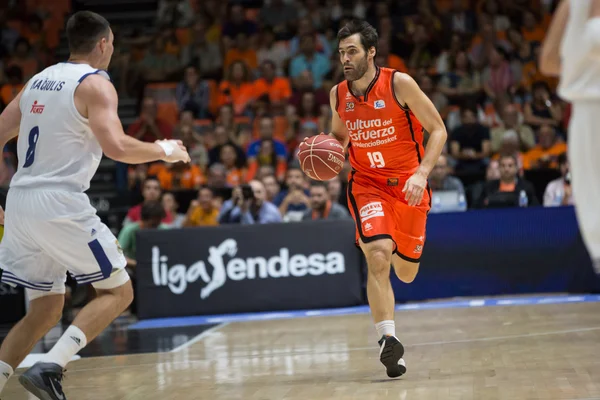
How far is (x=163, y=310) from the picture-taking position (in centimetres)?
1077

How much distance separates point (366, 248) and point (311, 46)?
936 cm

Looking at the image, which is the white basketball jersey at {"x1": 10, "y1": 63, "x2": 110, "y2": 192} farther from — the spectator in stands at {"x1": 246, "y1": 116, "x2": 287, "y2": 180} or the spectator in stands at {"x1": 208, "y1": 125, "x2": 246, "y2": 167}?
the spectator in stands at {"x1": 208, "y1": 125, "x2": 246, "y2": 167}

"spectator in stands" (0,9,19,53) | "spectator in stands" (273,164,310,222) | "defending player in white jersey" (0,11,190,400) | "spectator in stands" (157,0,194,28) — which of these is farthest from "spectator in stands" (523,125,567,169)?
"spectator in stands" (0,9,19,53)

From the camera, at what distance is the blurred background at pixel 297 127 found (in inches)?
424

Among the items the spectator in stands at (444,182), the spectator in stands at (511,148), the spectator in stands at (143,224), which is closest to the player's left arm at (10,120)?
the spectator in stands at (143,224)

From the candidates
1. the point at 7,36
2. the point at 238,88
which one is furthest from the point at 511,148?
the point at 7,36

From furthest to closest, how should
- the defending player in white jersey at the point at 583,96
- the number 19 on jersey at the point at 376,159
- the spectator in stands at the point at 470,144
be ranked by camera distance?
the spectator in stands at the point at 470,144, the number 19 on jersey at the point at 376,159, the defending player in white jersey at the point at 583,96

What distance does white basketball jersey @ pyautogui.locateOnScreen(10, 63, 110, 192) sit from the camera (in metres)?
4.89

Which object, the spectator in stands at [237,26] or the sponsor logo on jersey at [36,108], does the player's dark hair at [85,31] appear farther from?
the spectator in stands at [237,26]

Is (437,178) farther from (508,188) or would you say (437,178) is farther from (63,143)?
(63,143)

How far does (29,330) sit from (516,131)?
942cm

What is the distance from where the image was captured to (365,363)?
6.69m

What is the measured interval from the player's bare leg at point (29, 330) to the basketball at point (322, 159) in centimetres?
219

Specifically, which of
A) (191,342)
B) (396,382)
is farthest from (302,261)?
(396,382)
